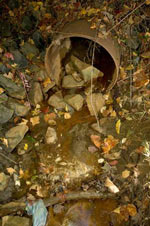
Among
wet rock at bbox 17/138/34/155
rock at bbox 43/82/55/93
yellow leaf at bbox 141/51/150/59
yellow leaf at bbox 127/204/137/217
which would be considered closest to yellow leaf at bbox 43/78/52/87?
rock at bbox 43/82/55/93

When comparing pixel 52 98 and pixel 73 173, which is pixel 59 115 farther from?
pixel 73 173

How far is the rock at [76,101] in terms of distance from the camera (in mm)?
3206

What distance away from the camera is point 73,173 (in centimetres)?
258

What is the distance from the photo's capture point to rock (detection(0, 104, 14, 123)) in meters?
2.87

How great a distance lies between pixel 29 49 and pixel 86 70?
1.05m

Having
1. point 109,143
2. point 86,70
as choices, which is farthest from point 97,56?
point 109,143

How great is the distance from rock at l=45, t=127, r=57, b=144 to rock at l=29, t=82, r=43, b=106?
1.67 feet

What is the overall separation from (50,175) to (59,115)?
37.1 inches

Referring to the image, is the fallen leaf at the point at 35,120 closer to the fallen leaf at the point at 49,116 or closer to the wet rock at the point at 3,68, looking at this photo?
the fallen leaf at the point at 49,116

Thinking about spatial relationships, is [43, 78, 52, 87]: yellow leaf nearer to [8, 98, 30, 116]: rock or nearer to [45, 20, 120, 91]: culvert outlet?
[45, 20, 120, 91]: culvert outlet

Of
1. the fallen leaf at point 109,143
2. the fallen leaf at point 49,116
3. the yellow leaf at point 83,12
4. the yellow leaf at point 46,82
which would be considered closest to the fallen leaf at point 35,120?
the fallen leaf at point 49,116

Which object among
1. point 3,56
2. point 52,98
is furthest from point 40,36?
point 52,98

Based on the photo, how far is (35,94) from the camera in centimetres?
317

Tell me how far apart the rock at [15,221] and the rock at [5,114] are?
1238 millimetres
